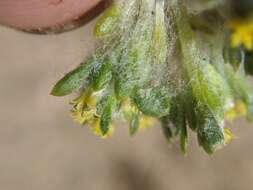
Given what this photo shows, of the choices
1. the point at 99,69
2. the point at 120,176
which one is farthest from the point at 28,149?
the point at 99,69

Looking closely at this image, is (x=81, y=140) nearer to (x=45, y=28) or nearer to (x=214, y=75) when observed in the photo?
(x=45, y=28)

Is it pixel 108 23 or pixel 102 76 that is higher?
pixel 108 23

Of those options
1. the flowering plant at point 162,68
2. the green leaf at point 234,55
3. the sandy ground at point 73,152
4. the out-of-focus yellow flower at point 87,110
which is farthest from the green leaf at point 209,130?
the sandy ground at point 73,152

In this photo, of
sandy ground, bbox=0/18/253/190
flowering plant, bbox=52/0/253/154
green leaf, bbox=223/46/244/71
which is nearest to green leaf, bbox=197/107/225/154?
flowering plant, bbox=52/0/253/154

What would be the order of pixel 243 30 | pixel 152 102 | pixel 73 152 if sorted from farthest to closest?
pixel 73 152 → pixel 152 102 → pixel 243 30

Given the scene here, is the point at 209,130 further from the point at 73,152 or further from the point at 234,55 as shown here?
the point at 73,152

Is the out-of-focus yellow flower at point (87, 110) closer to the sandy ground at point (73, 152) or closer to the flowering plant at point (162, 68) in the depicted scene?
the flowering plant at point (162, 68)

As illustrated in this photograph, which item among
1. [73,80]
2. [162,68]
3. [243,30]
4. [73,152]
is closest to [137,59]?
[162,68]
